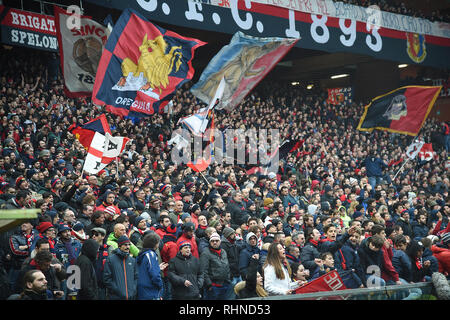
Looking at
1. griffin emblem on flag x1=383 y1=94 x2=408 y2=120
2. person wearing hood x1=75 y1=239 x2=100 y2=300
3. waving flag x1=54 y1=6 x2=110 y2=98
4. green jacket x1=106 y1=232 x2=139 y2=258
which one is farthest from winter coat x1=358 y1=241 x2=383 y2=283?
griffin emblem on flag x1=383 y1=94 x2=408 y2=120

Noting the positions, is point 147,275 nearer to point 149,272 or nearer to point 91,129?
point 149,272

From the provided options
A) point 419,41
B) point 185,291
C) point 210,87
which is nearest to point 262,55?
point 210,87

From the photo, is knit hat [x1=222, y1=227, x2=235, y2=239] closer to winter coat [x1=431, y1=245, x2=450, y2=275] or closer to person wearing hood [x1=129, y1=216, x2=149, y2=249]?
person wearing hood [x1=129, y1=216, x2=149, y2=249]

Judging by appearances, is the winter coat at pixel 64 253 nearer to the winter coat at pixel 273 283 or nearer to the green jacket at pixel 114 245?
the green jacket at pixel 114 245

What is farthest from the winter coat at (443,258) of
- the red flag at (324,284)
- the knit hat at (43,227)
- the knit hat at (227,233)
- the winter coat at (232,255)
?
the knit hat at (43,227)

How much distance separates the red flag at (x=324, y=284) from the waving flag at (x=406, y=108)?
495 inches

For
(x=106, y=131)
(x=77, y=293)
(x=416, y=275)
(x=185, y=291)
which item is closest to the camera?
(x=77, y=293)

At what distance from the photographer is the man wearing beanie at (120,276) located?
548 centimetres

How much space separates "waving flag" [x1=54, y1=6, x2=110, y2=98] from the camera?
10430 millimetres

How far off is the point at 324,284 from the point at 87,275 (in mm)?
2393

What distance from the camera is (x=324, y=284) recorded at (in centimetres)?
537

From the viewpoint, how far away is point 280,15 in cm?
1944

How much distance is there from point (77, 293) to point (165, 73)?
6.01 m
